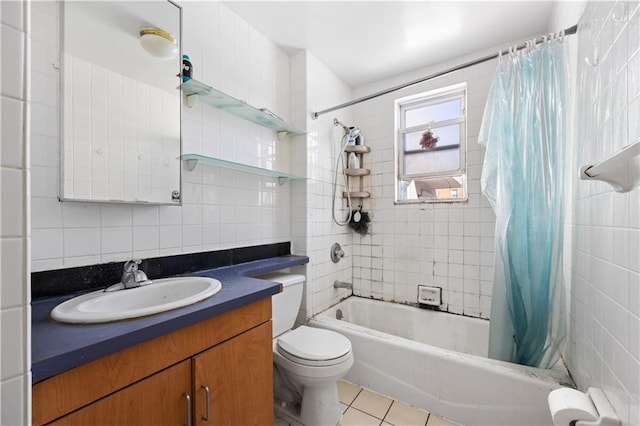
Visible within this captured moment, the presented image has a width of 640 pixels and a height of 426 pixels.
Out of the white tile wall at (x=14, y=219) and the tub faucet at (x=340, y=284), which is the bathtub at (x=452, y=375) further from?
the white tile wall at (x=14, y=219)

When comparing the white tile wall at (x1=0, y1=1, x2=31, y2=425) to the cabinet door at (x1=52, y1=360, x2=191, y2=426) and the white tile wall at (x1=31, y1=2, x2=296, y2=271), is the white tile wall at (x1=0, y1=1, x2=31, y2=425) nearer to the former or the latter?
the cabinet door at (x1=52, y1=360, x2=191, y2=426)

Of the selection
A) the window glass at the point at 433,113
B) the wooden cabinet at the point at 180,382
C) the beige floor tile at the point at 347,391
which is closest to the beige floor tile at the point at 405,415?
the beige floor tile at the point at 347,391

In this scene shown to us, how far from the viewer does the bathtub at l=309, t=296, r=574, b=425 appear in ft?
4.25

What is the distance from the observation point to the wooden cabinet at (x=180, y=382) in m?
0.66

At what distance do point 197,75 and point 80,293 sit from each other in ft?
3.91

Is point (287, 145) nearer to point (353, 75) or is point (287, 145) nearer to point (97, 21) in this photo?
point (353, 75)

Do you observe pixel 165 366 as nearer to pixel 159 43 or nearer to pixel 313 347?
pixel 313 347


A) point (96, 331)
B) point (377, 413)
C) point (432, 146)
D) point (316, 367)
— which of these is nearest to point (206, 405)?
point (96, 331)

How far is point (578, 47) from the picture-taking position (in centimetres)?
122

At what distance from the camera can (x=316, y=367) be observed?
1318mm

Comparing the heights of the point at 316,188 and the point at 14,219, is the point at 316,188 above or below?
above

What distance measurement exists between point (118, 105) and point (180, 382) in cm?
113

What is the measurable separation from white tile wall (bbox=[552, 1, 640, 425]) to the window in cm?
91

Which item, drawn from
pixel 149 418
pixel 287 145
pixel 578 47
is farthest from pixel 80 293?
pixel 578 47
